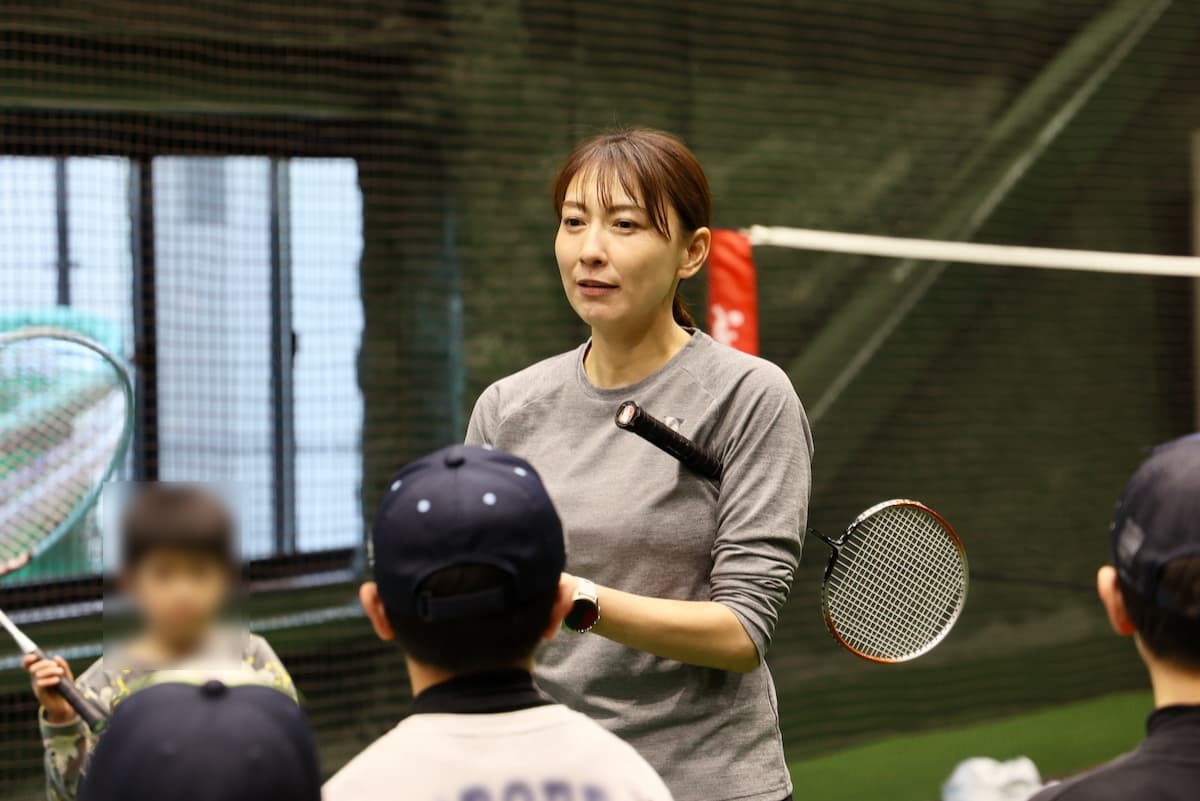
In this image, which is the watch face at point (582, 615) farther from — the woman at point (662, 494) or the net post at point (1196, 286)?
the net post at point (1196, 286)

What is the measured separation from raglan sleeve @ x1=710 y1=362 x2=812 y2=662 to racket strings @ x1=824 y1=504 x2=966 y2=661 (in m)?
0.33

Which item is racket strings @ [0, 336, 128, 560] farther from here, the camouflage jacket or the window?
the window

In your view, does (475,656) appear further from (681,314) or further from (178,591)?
(681,314)

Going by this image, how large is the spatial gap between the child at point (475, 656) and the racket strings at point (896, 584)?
34.4 inches

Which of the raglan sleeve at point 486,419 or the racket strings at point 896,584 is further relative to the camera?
the racket strings at point 896,584

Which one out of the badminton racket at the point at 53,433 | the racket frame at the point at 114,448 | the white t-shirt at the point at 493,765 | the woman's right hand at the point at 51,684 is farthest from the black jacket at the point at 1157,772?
the badminton racket at the point at 53,433

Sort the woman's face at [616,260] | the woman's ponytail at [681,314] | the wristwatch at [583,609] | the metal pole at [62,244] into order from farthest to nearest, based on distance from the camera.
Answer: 1. the metal pole at [62,244]
2. the woman's ponytail at [681,314]
3. the woman's face at [616,260]
4. the wristwatch at [583,609]

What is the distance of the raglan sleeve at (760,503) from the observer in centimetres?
181

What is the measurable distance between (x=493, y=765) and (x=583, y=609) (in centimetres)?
41

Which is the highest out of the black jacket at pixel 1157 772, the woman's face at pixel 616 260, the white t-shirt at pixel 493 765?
the woman's face at pixel 616 260

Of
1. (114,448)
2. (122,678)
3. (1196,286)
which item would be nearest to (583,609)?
(122,678)

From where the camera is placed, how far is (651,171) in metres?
1.93

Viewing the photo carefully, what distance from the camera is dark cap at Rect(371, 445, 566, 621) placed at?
1322mm

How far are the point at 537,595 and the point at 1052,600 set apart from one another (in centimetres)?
557
